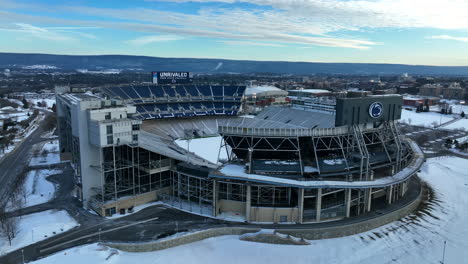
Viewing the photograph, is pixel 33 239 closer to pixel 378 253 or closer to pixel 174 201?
pixel 174 201

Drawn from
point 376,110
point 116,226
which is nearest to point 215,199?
point 116,226

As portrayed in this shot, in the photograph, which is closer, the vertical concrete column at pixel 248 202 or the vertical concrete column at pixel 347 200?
the vertical concrete column at pixel 248 202

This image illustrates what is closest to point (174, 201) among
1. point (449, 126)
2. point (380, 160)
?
point (380, 160)

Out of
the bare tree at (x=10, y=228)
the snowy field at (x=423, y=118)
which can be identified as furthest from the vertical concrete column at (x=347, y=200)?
the snowy field at (x=423, y=118)

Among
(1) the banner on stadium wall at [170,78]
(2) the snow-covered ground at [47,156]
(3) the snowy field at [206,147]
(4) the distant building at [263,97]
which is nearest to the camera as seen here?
(3) the snowy field at [206,147]

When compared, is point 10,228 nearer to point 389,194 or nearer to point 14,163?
point 14,163

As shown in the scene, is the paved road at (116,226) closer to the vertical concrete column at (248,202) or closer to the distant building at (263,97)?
the vertical concrete column at (248,202)
